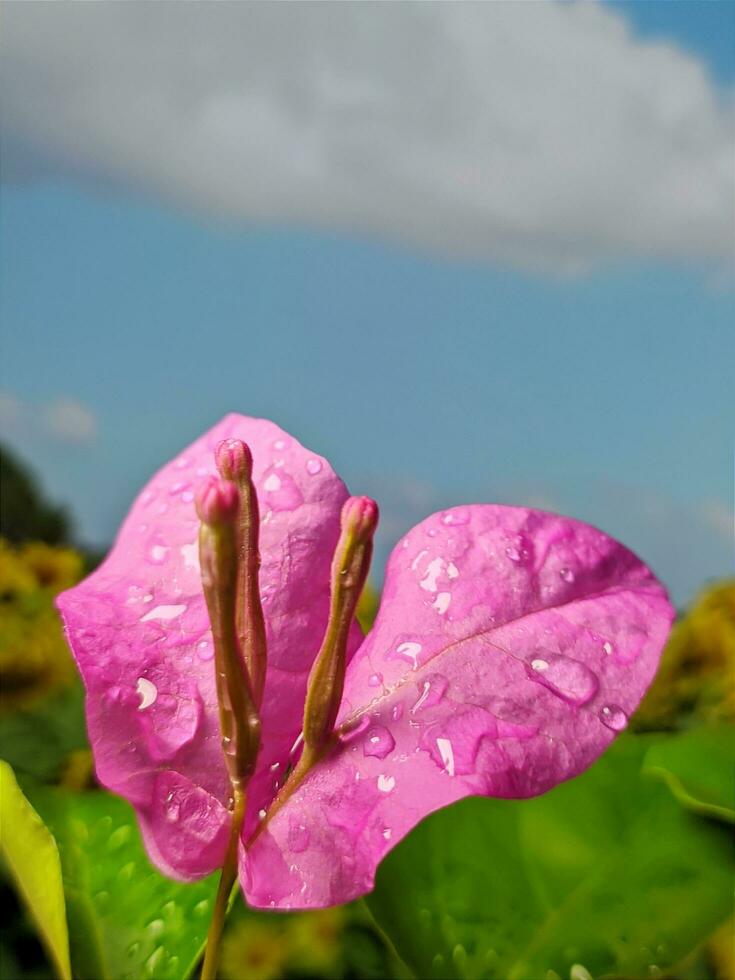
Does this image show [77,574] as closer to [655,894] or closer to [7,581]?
[7,581]

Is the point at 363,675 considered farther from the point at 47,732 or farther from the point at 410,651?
the point at 47,732

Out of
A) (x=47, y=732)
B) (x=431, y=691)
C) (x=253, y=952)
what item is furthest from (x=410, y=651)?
(x=47, y=732)

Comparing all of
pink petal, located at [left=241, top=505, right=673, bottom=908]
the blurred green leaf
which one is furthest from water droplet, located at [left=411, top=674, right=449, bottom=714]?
the blurred green leaf

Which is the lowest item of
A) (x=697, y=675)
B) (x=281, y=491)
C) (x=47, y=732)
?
(x=47, y=732)

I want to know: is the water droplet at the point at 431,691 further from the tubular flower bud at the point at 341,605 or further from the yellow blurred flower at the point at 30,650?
A: the yellow blurred flower at the point at 30,650

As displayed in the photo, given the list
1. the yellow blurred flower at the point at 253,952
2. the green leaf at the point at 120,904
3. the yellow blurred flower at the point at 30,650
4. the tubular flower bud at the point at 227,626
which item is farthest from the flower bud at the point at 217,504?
the yellow blurred flower at the point at 30,650

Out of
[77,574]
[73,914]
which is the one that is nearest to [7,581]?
[77,574]
